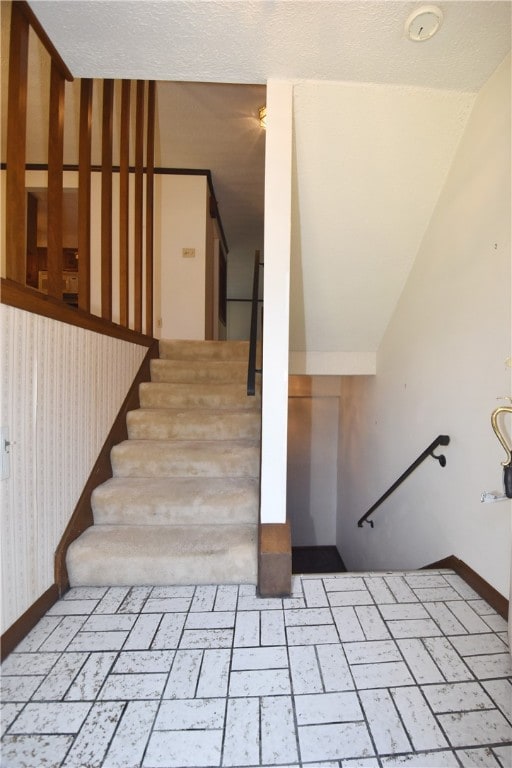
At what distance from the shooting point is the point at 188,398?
2.69m

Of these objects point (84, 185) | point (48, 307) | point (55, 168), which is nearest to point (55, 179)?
point (55, 168)

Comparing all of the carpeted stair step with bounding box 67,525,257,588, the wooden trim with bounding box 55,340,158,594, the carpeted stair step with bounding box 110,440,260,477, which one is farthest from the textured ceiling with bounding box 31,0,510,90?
the carpeted stair step with bounding box 67,525,257,588

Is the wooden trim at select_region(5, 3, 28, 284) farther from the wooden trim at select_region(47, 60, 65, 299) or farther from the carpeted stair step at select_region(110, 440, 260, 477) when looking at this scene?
the carpeted stair step at select_region(110, 440, 260, 477)

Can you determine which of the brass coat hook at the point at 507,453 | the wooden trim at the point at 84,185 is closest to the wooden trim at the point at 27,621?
the wooden trim at the point at 84,185

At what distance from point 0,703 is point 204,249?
4242 mm

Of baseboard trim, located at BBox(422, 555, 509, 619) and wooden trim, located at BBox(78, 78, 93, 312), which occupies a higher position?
wooden trim, located at BBox(78, 78, 93, 312)

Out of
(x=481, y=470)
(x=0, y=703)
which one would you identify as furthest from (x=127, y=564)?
(x=481, y=470)

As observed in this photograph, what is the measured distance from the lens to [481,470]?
1564mm

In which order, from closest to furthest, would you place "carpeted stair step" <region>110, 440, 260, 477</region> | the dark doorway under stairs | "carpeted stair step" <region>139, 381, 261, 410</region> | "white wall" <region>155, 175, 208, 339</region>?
"carpeted stair step" <region>110, 440, 260, 477</region>
"carpeted stair step" <region>139, 381, 261, 410</region>
"white wall" <region>155, 175, 208, 339</region>
the dark doorway under stairs

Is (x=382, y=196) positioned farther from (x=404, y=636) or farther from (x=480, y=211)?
(x=404, y=636)

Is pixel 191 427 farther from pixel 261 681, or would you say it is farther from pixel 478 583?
pixel 478 583

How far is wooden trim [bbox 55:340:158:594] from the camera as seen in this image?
5.02 ft

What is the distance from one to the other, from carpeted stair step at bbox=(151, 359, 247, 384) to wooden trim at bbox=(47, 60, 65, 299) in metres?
1.36

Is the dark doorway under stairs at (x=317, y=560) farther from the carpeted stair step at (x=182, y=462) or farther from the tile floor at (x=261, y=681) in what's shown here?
the tile floor at (x=261, y=681)
